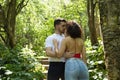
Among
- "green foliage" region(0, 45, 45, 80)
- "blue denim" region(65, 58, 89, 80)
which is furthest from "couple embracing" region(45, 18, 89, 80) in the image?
"green foliage" region(0, 45, 45, 80)

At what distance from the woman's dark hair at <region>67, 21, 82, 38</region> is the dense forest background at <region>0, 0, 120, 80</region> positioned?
0.33 meters

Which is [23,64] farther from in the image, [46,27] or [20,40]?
[46,27]

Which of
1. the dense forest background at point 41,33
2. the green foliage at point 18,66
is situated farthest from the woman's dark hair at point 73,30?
the green foliage at point 18,66

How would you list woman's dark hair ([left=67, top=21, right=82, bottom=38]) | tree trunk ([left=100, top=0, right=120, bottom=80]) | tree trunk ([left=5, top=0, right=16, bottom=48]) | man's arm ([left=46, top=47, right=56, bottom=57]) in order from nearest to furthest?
tree trunk ([left=100, top=0, right=120, bottom=80]) → woman's dark hair ([left=67, top=21, right=82, bottom=38]) → man's arm ([left=46, top=47, right=56, bottom=57]) → tree trunk ([left=5, top=0, right=16, bottom=48])

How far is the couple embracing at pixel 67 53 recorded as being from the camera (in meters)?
4.44

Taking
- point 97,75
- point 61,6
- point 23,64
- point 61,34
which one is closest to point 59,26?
point 61,34

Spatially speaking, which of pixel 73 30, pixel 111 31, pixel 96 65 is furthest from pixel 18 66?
pixel 111 31

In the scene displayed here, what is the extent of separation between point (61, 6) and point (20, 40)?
7094mm

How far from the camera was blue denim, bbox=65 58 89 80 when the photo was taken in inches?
173

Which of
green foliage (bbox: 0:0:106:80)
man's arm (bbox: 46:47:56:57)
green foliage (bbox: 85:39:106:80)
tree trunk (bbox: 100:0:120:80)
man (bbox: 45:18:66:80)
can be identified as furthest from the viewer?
green foliage (bbox: 0:0:106:80)

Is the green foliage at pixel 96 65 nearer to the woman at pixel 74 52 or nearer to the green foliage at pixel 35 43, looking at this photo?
the green foliage at pixel 35 43

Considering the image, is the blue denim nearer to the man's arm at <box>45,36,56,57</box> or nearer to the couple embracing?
the couple embracing

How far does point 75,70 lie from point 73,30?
59cm

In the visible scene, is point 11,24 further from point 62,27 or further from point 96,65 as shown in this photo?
point 62,27
